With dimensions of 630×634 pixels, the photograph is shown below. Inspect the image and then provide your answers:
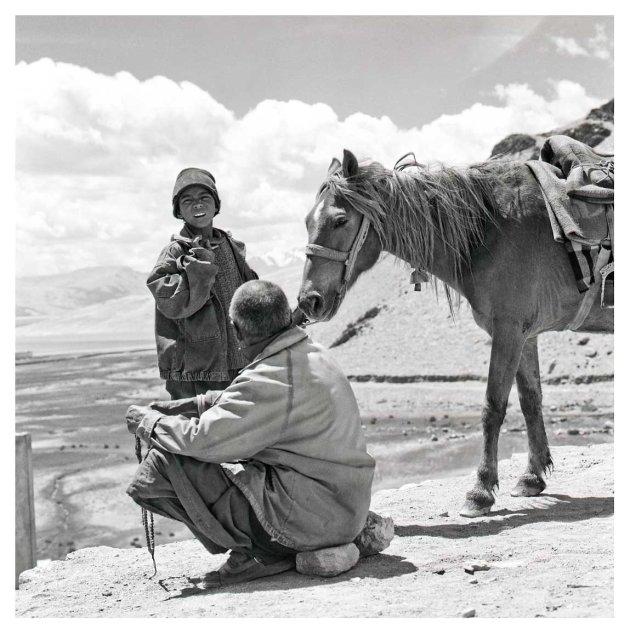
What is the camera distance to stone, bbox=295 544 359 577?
3689 millimetres

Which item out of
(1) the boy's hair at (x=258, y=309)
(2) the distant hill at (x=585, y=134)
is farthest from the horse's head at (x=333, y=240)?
(2) the distant hill at (x=585, y=134)

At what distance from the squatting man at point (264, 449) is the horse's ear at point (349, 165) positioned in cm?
145

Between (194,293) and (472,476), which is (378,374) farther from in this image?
(194,293)

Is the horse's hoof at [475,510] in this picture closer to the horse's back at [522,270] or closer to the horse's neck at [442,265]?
the horse's back at [522,270]

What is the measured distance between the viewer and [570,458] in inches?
276

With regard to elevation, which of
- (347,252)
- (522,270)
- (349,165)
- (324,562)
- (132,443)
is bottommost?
(132,443)

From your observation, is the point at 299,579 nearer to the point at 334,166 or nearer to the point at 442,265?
the point at 442,265

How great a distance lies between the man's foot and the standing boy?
110 centimetres

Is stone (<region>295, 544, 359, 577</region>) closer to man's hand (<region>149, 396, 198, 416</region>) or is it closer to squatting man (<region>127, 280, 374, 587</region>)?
squatting man (<region>127, 280, 374, 587</region>)

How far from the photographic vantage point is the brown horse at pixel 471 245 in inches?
186

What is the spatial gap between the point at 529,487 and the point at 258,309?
3009mm

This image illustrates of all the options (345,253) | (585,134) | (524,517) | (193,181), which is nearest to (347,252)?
(345,253)

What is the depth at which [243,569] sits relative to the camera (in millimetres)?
3791
